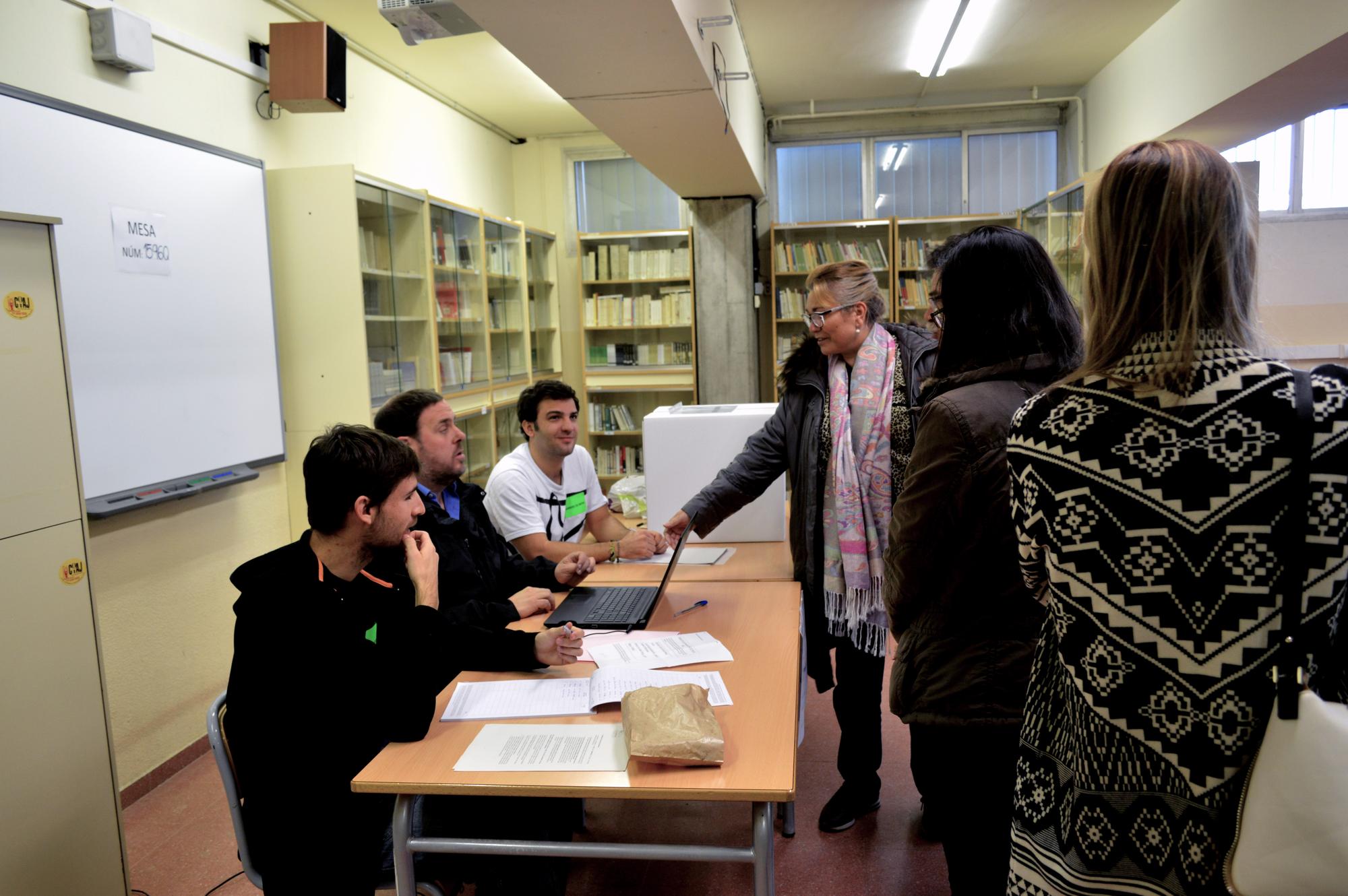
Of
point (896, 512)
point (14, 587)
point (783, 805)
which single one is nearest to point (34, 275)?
point (14, 587)

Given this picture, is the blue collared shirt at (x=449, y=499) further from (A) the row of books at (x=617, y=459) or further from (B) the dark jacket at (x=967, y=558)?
(A) the row of books at (x=617, y=459)

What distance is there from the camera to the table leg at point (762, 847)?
152 centimetres

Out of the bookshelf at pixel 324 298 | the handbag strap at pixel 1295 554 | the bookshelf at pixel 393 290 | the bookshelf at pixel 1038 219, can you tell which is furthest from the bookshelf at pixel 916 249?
the handbag strap at pixel 1295 554

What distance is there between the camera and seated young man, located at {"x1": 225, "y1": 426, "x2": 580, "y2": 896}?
1666 millimetres

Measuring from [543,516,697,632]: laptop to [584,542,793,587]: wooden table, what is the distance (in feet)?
0.67

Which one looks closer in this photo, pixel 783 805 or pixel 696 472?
pixel 783 805

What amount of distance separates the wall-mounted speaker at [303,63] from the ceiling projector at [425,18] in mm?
315

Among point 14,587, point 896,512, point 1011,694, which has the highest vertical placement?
point 896,512

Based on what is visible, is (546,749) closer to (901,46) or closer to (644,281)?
(901,46)

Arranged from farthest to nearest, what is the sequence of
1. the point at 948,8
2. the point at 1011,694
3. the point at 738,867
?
the point at 948,8, the point at 738,867, the point at 1011,694

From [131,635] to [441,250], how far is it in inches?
98.5

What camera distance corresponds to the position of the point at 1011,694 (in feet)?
4.93

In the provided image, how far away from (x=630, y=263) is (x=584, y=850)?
563cm

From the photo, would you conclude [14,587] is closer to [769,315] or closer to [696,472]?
[696,472]
